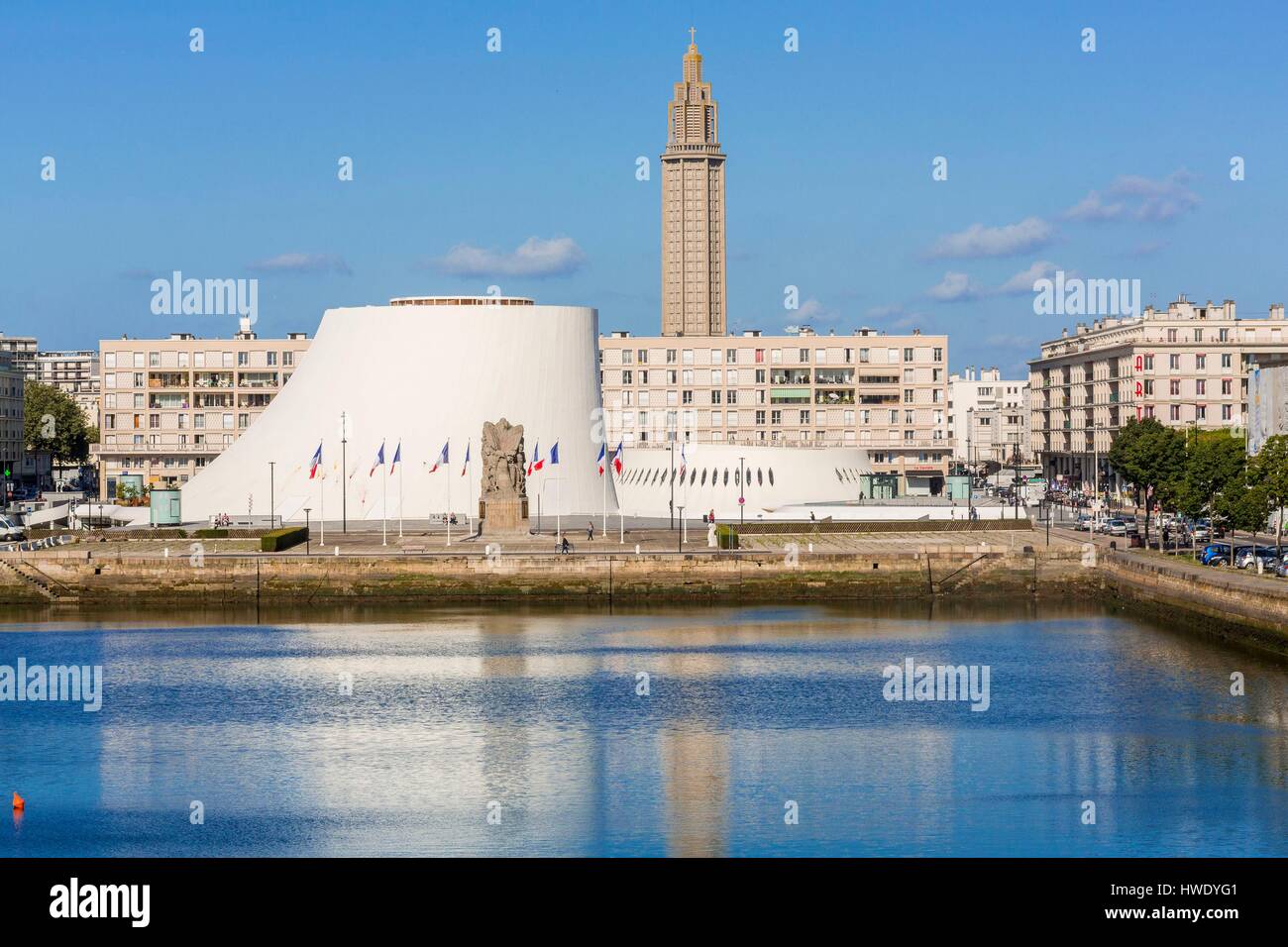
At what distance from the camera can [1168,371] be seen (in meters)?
115

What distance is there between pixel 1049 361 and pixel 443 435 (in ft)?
207

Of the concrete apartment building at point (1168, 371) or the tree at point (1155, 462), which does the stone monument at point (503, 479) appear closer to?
the tree at point (1155, 462)

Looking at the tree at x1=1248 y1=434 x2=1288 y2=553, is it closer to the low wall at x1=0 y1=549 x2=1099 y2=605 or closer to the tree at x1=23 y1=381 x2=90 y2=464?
the low wall at x1=0 y1=549 x2=1099 y2=605

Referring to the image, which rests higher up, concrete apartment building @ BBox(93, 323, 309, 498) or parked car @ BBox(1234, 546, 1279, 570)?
concrete apartment building @ BBox(93, 323, 309, 498)

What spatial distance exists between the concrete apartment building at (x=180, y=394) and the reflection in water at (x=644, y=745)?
6209 cm

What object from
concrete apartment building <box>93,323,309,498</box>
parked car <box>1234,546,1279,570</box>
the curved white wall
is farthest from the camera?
concrete apartment building <box>93,323,309,498</box>

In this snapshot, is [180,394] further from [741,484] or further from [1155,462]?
[1155,462]

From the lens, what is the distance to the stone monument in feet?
257

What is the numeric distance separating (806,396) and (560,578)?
179 ft

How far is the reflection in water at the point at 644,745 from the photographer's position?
32.0m

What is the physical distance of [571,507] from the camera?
9425cm

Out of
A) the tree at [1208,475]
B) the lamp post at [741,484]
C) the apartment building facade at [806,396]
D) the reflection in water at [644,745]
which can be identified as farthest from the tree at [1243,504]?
the apartment building facade at [806,396]

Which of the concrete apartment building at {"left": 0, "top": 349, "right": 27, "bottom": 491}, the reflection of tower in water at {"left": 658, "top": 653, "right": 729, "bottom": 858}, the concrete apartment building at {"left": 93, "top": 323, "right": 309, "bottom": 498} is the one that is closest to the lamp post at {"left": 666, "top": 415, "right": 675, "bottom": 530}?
the concrete apartment building at {"left": 93, "top": 323, "right": 309, "bottom": 498}

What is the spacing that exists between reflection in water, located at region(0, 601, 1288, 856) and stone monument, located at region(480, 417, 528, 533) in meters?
19.4
